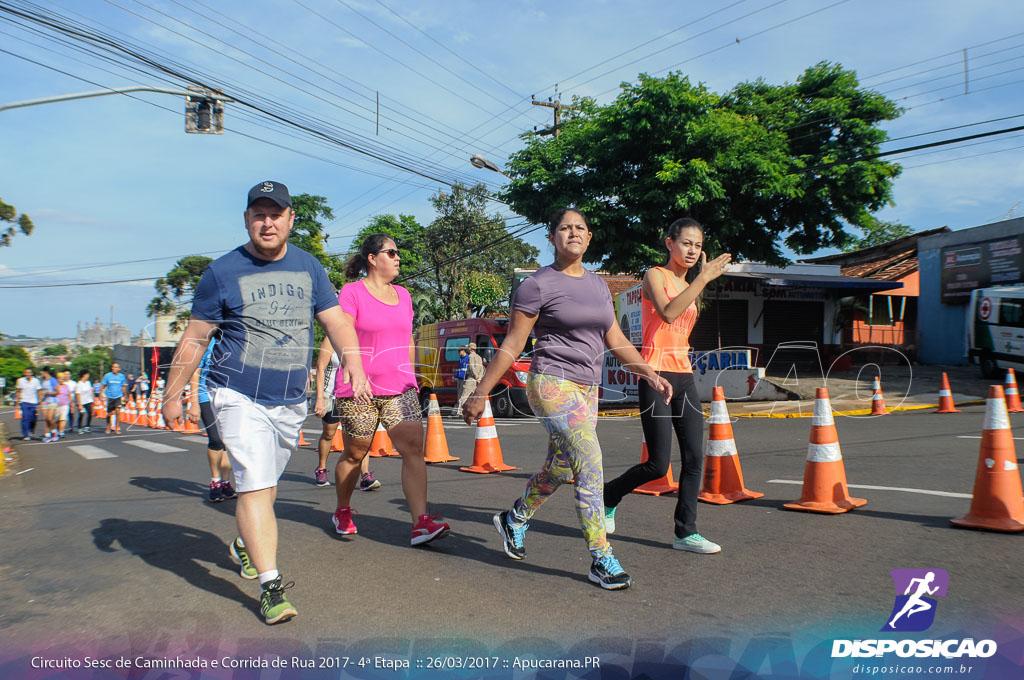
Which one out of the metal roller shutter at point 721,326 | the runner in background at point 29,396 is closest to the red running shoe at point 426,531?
the runner in background at point 29,396

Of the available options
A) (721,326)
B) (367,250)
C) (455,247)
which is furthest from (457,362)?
(455,247)

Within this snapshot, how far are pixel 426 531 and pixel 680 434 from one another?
5.52 feet

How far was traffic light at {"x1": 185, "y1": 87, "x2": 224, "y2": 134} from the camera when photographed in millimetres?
15211

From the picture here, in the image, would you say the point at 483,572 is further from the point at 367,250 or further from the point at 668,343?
the point at 367,250

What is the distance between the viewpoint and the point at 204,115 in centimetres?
1530

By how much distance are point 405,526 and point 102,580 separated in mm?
1968

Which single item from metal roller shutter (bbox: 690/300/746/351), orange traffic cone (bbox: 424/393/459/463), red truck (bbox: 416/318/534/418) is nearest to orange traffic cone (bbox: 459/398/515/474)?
orange traffic cone (bbox: 424/393/459/463)

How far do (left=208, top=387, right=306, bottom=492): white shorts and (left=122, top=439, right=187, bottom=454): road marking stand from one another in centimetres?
1044

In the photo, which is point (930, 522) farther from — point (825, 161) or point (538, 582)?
point (825, 161)

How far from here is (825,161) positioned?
750 inches

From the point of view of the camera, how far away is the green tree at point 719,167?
17828 millimetres

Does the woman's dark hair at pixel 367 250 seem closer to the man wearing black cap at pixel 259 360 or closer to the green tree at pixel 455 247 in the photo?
the man wearing black cap at pixel 259 360

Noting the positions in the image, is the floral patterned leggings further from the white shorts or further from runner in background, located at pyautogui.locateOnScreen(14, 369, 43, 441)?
runner in background, located at pyautogui.locateOnScreen(14, 369, 43, 441)

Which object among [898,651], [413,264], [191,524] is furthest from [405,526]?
[413,264]
